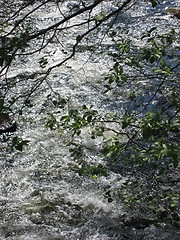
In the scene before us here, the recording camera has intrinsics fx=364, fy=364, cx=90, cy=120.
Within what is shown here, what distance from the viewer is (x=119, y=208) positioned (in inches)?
153

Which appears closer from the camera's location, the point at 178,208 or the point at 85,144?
the point at 178,208

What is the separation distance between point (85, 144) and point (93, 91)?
1.43 m

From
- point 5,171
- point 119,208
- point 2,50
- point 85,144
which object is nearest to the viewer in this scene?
point 2,50

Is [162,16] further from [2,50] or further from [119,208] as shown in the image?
[2,50]

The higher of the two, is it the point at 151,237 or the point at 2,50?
the point at 2,50

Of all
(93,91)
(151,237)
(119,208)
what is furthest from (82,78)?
(151,237)

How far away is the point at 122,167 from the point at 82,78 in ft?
8.17

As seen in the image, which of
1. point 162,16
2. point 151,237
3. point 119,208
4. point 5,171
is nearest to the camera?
point 151,237

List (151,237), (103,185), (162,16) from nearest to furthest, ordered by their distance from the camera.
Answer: (151,237), (103,185), (162,16)

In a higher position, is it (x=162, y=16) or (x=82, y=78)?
(x=162, y=16)

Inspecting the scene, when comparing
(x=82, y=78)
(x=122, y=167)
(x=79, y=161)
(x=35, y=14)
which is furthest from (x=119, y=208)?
(x=35, y=14)

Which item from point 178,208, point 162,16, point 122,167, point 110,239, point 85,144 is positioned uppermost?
point 162,16

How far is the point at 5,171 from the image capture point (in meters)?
4.59

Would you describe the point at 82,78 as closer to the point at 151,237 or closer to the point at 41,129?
the point at 41,129
